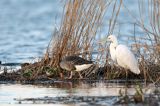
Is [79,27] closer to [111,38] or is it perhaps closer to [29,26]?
[111,38]

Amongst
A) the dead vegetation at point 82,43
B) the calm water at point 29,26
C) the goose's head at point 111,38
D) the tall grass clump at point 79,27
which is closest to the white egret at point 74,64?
the dead vegetation at point 82,43

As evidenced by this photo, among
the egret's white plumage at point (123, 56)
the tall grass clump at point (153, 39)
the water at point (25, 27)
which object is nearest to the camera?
the tall grass clump at point (153, 39)

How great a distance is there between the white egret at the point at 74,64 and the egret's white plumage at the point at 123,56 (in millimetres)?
512

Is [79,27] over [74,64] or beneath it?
over

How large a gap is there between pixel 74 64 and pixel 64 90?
1.64 meters

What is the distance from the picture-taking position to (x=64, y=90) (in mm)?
13133

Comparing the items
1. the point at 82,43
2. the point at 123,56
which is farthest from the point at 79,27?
the point at 123,56

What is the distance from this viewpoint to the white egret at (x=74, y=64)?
14508 millimetres

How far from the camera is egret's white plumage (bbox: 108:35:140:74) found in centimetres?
1405

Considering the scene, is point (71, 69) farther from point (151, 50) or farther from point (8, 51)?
point (8, 51)

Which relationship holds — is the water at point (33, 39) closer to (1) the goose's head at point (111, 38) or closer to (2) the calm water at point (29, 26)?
(2) the calm water at point (29, 26)

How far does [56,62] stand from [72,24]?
3.03ft

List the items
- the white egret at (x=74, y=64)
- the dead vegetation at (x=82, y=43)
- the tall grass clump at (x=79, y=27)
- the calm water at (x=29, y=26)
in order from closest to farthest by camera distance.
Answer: the white egret at (x=74, y=64)
the dead vegetation at (x=82, y=43)
the tall grass clump at (x=79, y=27)
the calm water at (x=29, y=26)

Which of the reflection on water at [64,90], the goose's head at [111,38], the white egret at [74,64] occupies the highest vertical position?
the goose's head at [111,38]
